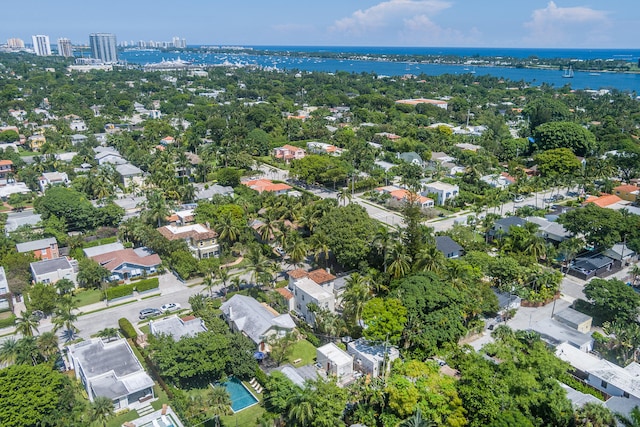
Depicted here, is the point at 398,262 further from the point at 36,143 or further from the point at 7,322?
the point at 36,143

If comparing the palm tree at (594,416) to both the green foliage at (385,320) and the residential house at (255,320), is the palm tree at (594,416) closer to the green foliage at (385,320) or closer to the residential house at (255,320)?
the green foliage at (385,320)

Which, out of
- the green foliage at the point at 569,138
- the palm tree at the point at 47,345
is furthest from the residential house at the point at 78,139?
the green foliage at the point at 569,138

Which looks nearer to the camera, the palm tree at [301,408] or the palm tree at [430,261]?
the palm tree at [301,408]

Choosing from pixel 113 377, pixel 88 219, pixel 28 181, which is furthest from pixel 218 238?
pixel 28 181

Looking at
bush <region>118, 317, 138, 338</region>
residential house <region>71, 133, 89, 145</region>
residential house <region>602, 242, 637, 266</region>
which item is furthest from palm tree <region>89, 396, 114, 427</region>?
residential house <region>71, 133, 89, 145</region>

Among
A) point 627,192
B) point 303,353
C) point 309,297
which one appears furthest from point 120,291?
point 627,192

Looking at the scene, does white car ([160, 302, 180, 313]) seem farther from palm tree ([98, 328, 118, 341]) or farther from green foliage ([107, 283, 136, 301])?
palm tree ([98, 328, 118, 341])
